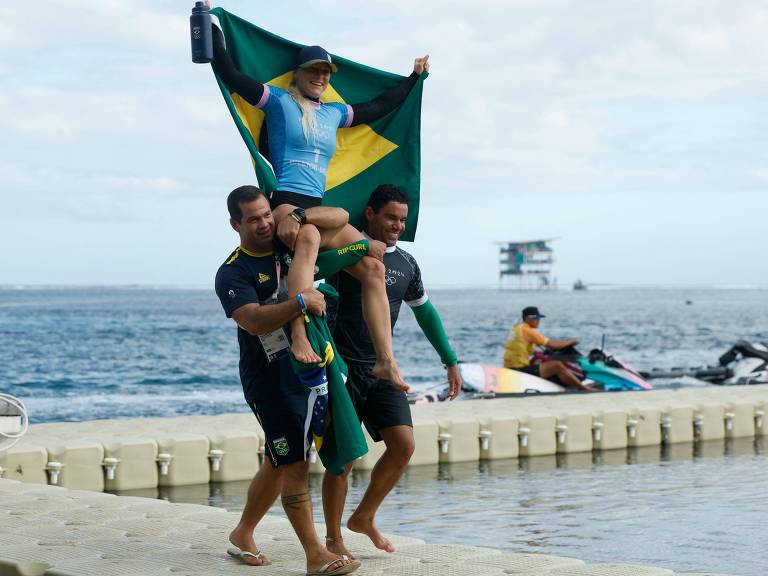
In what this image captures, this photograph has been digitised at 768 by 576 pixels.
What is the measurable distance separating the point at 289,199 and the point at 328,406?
3.59ft

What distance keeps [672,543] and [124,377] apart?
95.1 feet

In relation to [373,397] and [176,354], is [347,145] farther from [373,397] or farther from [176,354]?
[176,354]

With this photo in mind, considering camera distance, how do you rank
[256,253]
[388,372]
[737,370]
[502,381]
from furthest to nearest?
[737,370] < [502,381] < [388,372] < [256,253]

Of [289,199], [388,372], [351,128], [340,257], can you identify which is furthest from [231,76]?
[388,372]

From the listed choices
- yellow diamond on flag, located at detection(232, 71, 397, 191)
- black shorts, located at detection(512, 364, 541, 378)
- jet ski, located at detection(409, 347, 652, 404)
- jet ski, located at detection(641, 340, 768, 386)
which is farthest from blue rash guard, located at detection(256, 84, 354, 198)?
jet ski, located at detection(641, 340, 768, 386)

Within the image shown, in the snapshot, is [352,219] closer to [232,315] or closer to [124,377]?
[232,315]

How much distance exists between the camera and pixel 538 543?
811cm

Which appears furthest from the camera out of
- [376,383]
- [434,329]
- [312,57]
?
[434,329]

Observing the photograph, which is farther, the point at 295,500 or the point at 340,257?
the point at 340,257

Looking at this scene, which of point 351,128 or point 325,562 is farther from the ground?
point 351,128

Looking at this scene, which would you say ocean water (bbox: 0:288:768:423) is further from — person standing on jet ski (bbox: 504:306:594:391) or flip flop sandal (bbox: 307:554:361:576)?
flip flop sandal (bbox: 307:554:361:576)

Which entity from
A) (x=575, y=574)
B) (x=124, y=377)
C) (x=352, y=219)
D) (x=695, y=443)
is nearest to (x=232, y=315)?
(x=352, y=219)

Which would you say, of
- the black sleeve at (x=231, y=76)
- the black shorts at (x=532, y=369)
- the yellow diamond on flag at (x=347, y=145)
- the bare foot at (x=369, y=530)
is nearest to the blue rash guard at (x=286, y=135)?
the black sleeve at (x=231, y=76)

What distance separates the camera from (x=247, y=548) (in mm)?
5719
